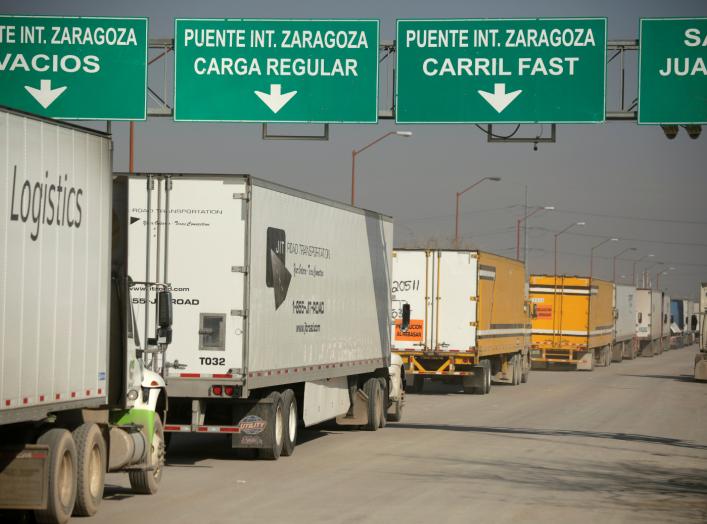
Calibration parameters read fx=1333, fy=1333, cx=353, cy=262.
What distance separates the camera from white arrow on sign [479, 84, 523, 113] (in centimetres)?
2019

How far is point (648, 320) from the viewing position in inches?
3177

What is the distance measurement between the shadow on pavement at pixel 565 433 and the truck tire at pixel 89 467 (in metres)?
12.5

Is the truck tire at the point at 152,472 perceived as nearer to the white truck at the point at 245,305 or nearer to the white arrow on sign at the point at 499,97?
the white truck at the point at 245,305

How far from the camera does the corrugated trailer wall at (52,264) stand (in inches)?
428

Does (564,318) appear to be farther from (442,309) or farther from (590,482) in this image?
(590,482)

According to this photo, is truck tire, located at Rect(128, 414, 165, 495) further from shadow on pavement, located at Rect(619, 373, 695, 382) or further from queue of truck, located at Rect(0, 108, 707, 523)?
shadow on pavement, located at Rect(619, 373, 695, 382)

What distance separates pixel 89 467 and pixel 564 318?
4307cm

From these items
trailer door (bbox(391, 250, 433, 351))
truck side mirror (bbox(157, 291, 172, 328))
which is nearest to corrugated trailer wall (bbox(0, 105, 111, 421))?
truck side mirror (bbox(157, 291, 172, 328))

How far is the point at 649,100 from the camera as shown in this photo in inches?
786

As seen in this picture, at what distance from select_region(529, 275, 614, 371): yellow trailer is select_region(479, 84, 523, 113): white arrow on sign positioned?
3335 centimetres

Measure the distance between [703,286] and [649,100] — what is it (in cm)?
3104

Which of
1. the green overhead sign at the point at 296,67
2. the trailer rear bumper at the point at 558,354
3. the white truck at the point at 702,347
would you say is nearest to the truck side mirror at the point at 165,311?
the green overhead sign at the point at 296,67

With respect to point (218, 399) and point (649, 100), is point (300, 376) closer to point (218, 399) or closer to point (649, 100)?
point (218, 399)

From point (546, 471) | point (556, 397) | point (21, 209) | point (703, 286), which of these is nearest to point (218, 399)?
point (546, 471)
